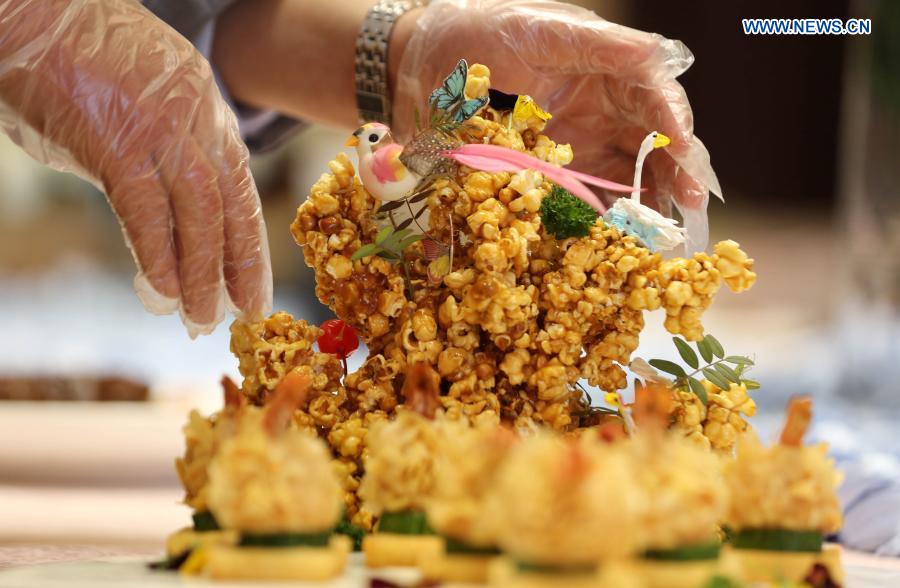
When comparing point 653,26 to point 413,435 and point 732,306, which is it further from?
point 413,435

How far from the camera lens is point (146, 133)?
1.09 metres

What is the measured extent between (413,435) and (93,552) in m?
0.66

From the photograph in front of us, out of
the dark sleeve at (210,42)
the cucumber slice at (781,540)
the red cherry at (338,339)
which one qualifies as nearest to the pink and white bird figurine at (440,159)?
the red cherry at (338,339)

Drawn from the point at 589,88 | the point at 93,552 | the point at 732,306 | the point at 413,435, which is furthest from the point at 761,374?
the point at 413,435

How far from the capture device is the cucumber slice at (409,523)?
789 mm

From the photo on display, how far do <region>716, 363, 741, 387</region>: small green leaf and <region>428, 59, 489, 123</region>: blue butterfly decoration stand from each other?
0.34 meters

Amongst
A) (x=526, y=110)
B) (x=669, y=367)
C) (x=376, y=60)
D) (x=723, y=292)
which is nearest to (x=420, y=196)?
(x=526, y=110)

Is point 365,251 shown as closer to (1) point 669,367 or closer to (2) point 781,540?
(1) point 669,367

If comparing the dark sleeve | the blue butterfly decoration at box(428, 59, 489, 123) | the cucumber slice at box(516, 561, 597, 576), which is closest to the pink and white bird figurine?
the blue butterfly decoration at box(428, 59, 489, 123)

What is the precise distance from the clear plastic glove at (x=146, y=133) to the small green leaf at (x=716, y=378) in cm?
46

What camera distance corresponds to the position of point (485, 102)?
39.9 inches

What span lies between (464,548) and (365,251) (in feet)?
1.21

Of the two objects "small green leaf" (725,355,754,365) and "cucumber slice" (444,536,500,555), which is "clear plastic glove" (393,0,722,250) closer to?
"small green leaf" (725,355,754,365)

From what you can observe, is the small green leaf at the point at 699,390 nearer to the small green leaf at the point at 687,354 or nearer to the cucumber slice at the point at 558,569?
the small green leaf at the point at 687,354
